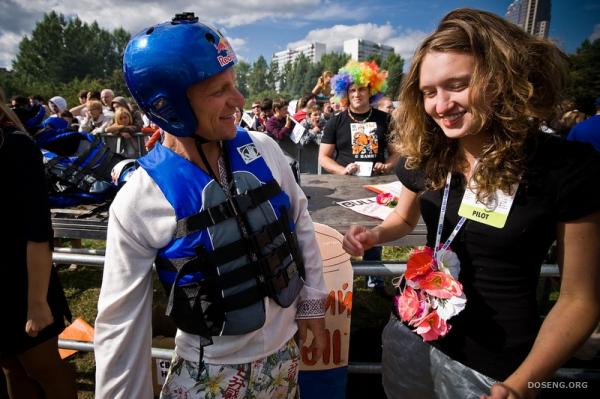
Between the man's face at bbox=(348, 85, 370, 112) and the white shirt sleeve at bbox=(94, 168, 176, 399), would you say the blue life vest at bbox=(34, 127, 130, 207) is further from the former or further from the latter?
the man's face at bbox=(348, 85, 370, 112)

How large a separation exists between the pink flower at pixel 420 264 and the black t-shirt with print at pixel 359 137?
281 cm

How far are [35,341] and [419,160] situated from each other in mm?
2253

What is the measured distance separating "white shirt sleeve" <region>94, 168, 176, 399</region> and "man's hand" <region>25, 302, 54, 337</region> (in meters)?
0.83

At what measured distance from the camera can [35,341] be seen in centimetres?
201

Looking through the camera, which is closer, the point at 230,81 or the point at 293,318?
the point at 230,81

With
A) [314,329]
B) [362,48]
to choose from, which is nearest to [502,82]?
[314,329]

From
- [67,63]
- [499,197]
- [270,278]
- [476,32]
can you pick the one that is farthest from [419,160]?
[67,63]

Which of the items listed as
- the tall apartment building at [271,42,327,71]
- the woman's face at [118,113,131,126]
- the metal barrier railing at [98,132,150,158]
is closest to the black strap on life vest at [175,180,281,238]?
the metal barrier railing at [98,132,150,158]

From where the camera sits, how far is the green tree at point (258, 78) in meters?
118

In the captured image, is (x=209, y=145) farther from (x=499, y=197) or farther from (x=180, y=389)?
(x=499, y=197)

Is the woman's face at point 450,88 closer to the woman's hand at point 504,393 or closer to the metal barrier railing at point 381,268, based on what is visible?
the woman's hand at point 504,393

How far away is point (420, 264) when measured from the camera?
150 centimetres

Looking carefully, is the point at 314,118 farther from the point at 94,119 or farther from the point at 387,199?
the point at 387,199

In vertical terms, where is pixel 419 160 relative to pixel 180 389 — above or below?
above
